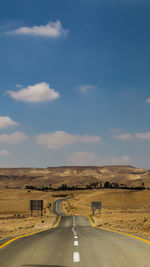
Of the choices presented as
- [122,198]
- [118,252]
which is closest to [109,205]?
[122,198]

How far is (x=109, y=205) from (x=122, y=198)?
1661 cm

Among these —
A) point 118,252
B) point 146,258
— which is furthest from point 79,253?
point 146,258

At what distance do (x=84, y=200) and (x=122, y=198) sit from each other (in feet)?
56.3

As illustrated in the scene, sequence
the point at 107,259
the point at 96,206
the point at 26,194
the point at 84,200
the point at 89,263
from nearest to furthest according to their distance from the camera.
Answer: the point at 89,263
the point at 107,259
the point at 96,206
the point at 84,200
the point at 26,194

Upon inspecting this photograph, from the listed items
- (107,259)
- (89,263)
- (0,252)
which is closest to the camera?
(89,263)

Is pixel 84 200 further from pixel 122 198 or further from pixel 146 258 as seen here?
pixel 146 258

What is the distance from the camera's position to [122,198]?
452ft

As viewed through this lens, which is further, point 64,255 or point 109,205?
point 109,205

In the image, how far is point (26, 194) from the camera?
164 metres

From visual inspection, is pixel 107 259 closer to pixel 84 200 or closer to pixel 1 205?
pixel 1 205

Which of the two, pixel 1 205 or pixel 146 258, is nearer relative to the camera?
pixel 146 258

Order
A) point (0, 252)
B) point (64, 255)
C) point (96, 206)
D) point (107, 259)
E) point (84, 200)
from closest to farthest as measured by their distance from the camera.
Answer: point (107, 259), point (64, 255), point (0, 252), point (96, 206), point (84, 200)

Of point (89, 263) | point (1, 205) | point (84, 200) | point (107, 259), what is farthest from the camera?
point (84, 200)

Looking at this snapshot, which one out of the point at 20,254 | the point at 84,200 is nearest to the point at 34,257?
the point at 20,254
